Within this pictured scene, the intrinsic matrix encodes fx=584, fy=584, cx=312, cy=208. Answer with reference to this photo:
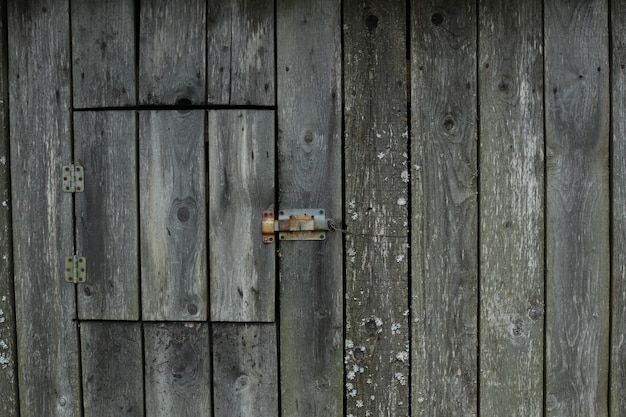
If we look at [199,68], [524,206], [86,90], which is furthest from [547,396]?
[86,90]

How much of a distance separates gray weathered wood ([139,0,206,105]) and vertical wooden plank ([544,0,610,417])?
106 cm

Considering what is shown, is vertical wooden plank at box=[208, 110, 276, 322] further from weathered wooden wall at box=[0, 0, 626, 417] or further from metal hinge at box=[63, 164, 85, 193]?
metal hinge at box=[63, 164, 85, 193]

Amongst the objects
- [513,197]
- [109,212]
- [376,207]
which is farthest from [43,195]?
[513,197]

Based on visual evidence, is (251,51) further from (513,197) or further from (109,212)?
(513,197)

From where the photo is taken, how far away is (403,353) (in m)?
1.80

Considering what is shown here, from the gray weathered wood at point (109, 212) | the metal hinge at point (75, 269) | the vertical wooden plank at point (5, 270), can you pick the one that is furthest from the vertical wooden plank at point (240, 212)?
the vertical wooden plank at point (5, 270)

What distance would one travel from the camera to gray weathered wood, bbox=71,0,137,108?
181 cm

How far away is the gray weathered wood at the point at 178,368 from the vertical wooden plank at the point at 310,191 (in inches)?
9.7

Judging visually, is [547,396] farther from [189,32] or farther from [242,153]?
[189,32]

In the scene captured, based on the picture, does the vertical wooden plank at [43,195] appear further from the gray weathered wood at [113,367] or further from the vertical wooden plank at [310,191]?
the vertical wooden plank at [310,191]

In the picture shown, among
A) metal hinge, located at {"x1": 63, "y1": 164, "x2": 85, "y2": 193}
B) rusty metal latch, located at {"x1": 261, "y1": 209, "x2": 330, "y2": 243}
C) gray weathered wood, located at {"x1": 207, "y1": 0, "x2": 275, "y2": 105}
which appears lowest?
rusty metal latch, located at {"x1": 261, "y1": 209, "x2": 330, "y2": 243}

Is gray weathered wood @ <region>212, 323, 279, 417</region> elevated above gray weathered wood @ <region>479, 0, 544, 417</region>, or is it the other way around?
gray weathered wood @ <region>479, 0, 544, 417</region>

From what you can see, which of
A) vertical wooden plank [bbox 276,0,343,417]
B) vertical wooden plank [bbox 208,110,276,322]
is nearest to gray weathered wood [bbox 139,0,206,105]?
vertical wooden plank [bbox 208,110,276,322]

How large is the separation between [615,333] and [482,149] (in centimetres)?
69
